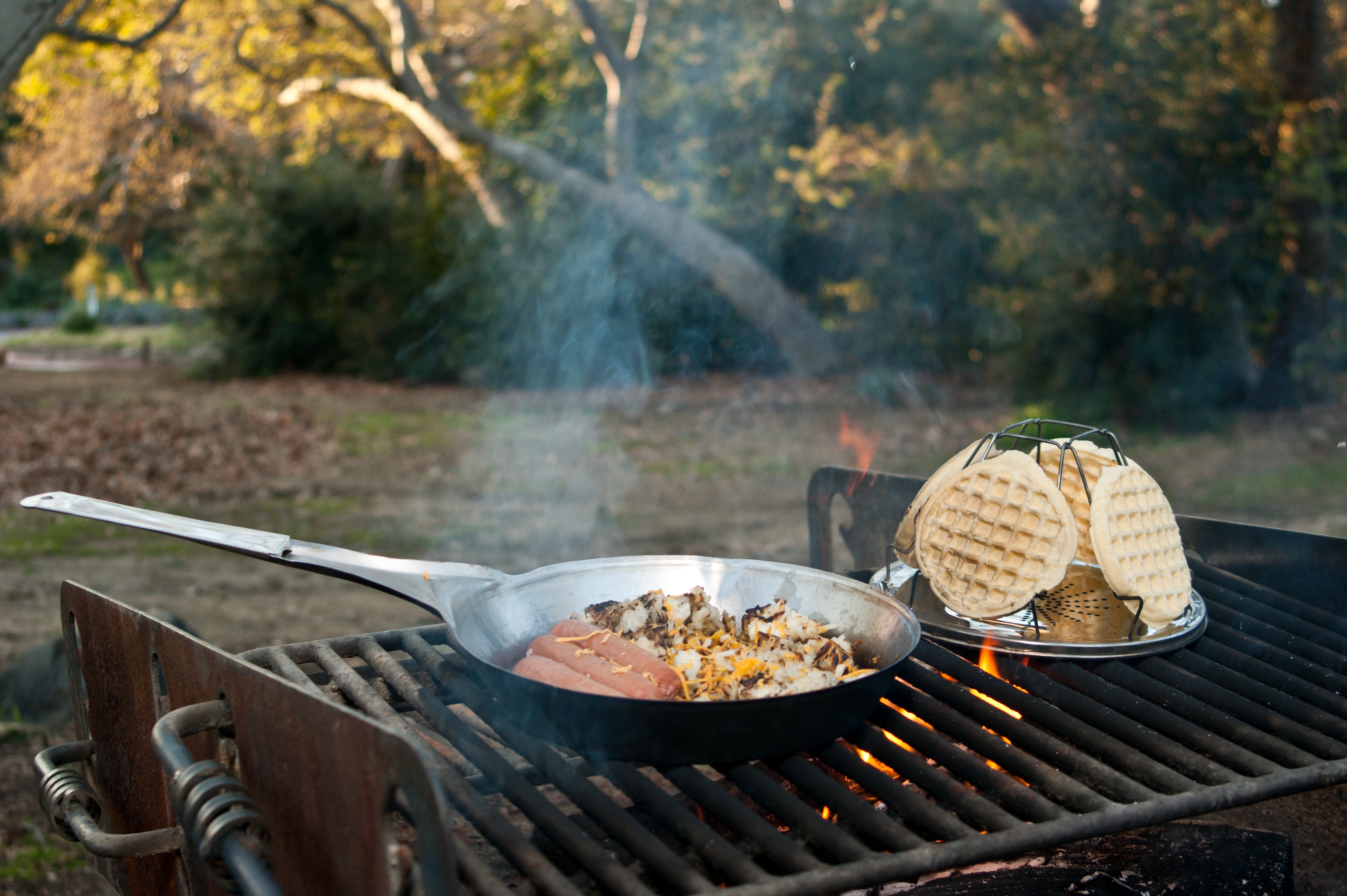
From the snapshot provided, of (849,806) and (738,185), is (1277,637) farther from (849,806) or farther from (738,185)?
(738,185)

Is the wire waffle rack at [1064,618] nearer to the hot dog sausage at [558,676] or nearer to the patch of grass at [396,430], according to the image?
the hot dog sausage at [558,676]

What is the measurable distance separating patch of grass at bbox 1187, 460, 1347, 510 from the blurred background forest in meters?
1.79

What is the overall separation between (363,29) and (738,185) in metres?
6.21

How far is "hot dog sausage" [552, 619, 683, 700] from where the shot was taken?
5.56 ft

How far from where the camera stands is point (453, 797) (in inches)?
57.8

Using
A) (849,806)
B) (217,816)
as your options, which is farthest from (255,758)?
(849,806)

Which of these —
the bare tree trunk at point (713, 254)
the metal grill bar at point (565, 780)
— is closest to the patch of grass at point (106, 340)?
the bare tree trunk at point (713, 254)

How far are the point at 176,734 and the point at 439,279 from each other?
53.3 feet

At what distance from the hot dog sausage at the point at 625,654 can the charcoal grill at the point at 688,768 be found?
0.51 feet

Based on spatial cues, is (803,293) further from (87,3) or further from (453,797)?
(453,797)

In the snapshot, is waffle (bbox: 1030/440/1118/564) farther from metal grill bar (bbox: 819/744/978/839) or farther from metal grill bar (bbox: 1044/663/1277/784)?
metal grill bar (bbox: 819/744/978/839)

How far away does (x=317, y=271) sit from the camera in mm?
17266

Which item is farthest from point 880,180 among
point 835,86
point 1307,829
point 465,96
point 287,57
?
point 1307,829

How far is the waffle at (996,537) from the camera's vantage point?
2064mm
